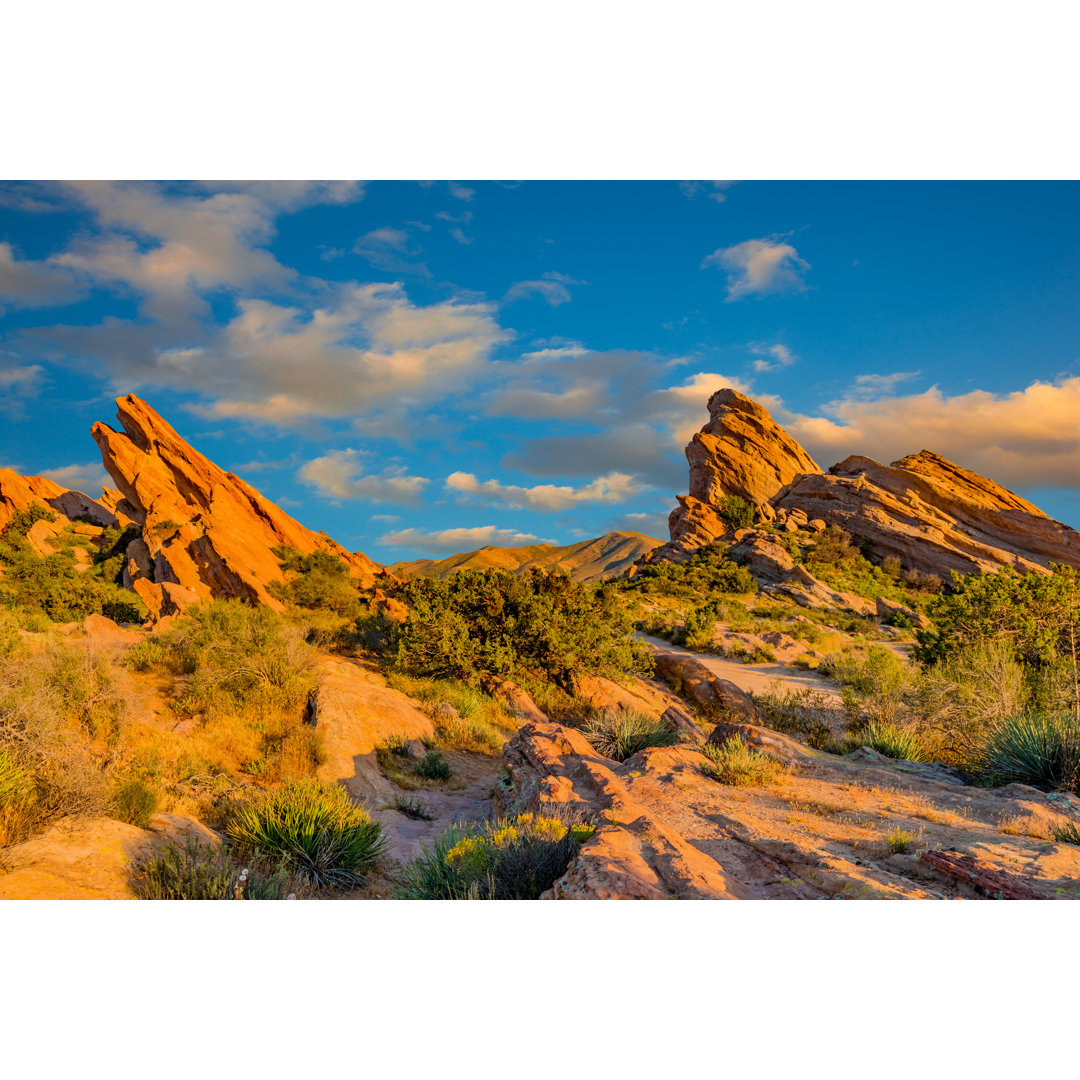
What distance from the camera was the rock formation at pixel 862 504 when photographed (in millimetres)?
41469

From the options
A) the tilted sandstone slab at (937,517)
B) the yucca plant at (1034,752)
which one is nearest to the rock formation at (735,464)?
the tilted sandstone slab at (937,517)

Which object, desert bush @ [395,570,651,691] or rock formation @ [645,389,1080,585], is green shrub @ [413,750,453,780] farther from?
rock formation @ [645,389,1080,585]

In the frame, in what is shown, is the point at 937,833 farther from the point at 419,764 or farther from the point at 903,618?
the point at 903,618

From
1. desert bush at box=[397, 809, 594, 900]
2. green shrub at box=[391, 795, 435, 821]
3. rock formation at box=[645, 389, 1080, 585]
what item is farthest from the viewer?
rock formation at box=[645, 389, 1080, 585]

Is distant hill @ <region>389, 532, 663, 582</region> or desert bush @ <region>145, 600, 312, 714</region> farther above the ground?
distant hill @ <region>389, 532, 663, 582</region>

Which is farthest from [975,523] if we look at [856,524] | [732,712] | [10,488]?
[10,488]

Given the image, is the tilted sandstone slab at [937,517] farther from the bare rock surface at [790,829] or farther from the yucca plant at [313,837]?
the yucca plant at [313,837]

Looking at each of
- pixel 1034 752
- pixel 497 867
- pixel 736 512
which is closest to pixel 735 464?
pixel 736 512

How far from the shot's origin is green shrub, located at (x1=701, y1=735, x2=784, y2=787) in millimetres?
7289

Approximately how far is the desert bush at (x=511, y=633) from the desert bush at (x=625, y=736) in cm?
371

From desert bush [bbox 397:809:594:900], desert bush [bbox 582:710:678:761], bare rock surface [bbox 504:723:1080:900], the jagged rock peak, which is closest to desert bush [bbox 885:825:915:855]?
bare rock surface [bbox 504:723:1080:900]

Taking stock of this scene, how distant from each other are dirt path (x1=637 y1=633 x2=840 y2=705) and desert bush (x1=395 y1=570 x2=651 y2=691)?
438cm

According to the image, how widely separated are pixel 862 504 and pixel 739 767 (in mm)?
44496

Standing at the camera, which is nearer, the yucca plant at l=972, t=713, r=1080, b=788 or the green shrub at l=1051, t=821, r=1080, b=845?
the green shrub at l=1051, t=821, r=1080, b=845
